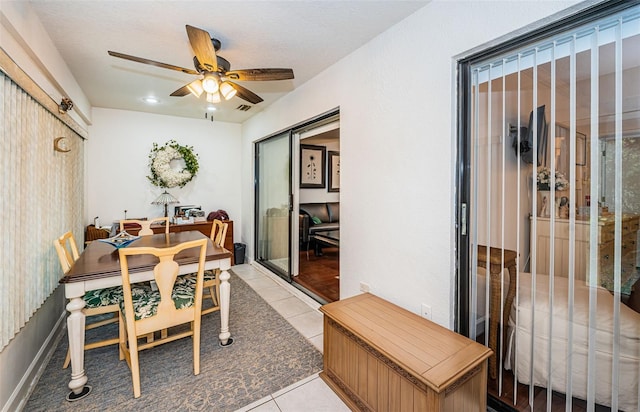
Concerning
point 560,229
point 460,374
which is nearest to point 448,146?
point 560,229

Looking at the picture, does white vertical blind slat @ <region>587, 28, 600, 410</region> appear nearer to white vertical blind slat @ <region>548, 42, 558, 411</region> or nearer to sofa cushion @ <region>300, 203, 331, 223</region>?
white vertical blind slat @ <region>548, 42, 558, 411</region>

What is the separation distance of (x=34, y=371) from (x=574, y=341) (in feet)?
10.9

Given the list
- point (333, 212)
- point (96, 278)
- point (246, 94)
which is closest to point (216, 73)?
point (246, 94)

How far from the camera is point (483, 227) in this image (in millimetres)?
1677

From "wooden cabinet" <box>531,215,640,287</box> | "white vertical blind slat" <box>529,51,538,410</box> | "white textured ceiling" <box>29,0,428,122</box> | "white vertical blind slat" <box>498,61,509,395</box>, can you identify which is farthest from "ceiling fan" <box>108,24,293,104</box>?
"wooden cabinet" <box>531,215,640,287</box>

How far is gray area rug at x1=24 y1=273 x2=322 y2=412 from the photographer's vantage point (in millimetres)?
1698

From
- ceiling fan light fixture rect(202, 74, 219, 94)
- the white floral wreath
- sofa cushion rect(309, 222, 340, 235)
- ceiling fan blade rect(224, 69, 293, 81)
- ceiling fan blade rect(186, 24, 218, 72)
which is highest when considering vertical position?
ceiling fan blade rect(186, 24, 218, 72)

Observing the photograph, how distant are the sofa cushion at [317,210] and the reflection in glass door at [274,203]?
3.91ft

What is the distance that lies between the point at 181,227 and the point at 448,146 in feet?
12.8

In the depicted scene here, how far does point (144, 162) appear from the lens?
173 inches

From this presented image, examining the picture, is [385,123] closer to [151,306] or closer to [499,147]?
[499,147]

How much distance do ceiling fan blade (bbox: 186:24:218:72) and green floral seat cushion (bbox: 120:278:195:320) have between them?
174 centimetres

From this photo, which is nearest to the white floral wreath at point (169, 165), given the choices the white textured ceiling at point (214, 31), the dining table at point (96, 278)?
the white textured ceiling at point (214, 31)

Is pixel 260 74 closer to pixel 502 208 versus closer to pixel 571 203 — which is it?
pixel 502 208
